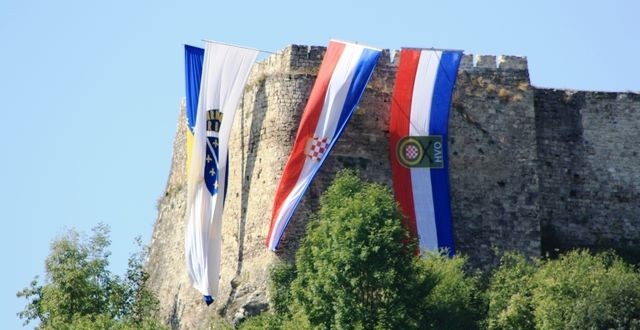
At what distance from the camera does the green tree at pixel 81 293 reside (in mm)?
74250

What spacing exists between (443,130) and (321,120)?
11.3ft

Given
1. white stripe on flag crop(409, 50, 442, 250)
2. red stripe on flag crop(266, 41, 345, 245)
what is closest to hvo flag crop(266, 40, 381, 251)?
red stripe on flag crop(266, 41, 345, 245)

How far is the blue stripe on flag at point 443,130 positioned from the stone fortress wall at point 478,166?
0.55m

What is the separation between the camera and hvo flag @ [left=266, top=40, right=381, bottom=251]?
234 feet

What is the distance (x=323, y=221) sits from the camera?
69.8m

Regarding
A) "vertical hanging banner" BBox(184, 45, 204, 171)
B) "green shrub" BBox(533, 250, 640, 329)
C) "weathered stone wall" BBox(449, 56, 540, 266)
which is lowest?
"green shrub" BBox(533, 250, 640, 329)

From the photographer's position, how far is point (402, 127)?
72.7 meters

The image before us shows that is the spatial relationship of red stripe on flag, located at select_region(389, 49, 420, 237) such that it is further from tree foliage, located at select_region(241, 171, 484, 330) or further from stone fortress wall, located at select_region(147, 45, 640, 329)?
tree foliage, located at select_region(241, 171, 484, 330)

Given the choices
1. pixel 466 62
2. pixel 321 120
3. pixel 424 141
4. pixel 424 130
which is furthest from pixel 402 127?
pixel 466 62

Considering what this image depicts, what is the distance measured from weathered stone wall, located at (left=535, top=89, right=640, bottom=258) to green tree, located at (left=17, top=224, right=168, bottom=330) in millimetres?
11101

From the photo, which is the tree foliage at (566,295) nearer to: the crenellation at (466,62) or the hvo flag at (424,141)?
the hvo flag at (424,141)

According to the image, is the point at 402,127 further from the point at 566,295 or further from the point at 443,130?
the point at 566,295

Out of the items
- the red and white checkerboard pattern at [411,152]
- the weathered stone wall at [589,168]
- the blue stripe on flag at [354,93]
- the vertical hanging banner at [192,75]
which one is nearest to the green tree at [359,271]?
the blue stripe on flag at [354,93]

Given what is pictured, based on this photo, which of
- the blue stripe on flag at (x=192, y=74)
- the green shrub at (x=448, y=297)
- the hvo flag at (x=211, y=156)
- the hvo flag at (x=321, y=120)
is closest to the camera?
the green shrub at (x=448, y=297)
